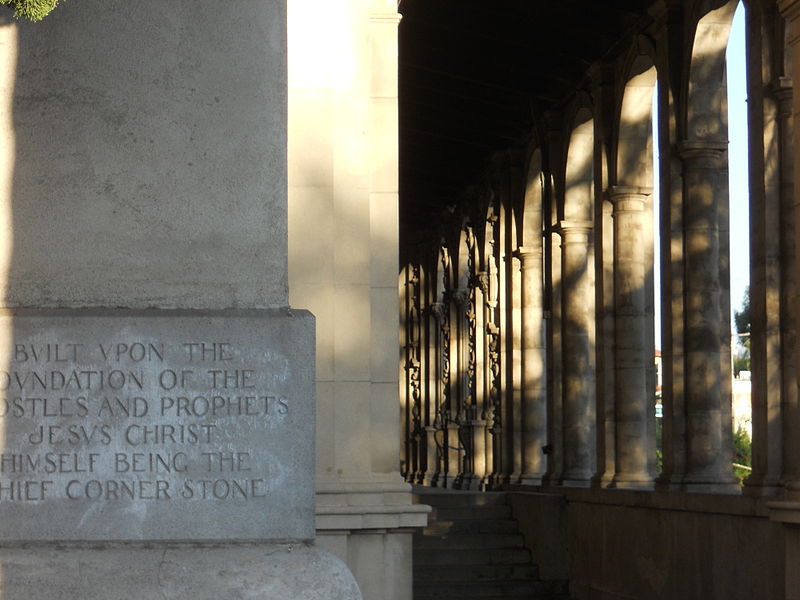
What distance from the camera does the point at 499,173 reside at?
35.0 meters

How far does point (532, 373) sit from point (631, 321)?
7417mm

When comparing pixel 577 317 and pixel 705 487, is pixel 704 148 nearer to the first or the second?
pixel 705 487

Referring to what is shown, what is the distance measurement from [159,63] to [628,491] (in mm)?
16972

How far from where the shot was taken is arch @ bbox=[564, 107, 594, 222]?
28172mm

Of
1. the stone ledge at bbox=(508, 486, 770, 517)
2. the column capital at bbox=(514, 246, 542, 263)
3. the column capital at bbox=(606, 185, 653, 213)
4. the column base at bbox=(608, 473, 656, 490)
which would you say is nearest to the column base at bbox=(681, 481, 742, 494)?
the stone ledge at bbox=(508, 486, 770, 517)

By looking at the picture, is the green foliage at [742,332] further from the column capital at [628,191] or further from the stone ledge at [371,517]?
the stone ledge at [371,517]

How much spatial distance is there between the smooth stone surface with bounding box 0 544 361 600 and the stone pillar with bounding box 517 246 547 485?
25.8m

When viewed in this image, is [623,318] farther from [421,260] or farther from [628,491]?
[421,260]

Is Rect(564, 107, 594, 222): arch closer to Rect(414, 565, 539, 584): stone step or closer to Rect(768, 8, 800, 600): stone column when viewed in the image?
Rect(414, 565, 539, 584): stone step

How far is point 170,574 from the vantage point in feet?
19.0

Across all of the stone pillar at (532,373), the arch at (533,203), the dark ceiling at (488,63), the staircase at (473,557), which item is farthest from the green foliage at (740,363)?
the staircase at (473,557)

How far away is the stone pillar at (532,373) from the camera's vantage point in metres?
31.7

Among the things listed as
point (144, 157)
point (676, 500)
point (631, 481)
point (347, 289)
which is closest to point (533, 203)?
point (631, 481)

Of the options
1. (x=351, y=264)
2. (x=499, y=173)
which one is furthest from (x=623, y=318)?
(x=351, y=264)
